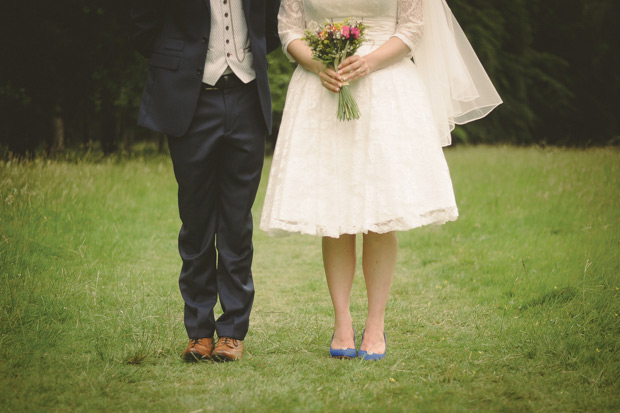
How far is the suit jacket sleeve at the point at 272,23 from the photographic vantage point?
3.25 m

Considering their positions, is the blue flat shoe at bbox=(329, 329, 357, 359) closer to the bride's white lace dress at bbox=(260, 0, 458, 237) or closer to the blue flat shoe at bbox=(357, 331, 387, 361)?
the blue flat shoe at bbox=(357, 331, 387, 361)

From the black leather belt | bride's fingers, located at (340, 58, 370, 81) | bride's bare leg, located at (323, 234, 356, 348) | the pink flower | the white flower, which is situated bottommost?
bride's bare leg, located at (323, 234, 356, 348)

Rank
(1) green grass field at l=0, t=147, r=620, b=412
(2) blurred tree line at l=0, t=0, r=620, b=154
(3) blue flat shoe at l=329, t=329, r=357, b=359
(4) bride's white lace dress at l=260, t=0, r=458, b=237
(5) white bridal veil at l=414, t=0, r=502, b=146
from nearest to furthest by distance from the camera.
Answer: (1) green grass field at l=0, t=147, r=620, b=412 → (4) bride's white lace dress at l=260, t=0, r=458, b=237 → (3) blue flat shoe at l=329, t=329, r=357, b=359 → (5) white bridal veil at l=414, t=0, r=502, b=146 → (2) blurred tree line at l=0, t=0, r=620, b=154

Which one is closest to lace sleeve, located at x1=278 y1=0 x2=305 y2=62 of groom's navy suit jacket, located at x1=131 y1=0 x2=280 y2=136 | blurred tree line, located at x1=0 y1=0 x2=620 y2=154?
groom's navy suit jacket, located at x1=131 y1=0 x2=280 y2=136

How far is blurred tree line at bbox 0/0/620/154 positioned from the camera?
11477 mm

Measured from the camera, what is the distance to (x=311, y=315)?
13.0ft

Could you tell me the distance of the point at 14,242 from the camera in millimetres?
4508

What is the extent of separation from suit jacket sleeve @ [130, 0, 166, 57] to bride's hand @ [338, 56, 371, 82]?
37.5 inches

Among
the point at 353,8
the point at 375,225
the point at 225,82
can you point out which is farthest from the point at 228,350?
the point at 353,8

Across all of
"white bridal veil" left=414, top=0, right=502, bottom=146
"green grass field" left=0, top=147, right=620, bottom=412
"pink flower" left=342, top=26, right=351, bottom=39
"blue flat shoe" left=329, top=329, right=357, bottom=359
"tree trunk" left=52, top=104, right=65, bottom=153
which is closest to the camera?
"green grass field" left=0, top=147, right=620, bottom=412

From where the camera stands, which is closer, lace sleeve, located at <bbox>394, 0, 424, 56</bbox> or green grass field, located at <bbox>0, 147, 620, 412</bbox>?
green grass field, located at <bbox>0, 147, 620, 412</bbox>

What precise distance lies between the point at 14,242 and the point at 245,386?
2.68 m

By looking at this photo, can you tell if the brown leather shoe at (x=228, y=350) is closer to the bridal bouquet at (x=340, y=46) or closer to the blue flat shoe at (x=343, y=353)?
the blue flat shoe at (x=343, y=353)

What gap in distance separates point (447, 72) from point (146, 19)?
5.21 feet
